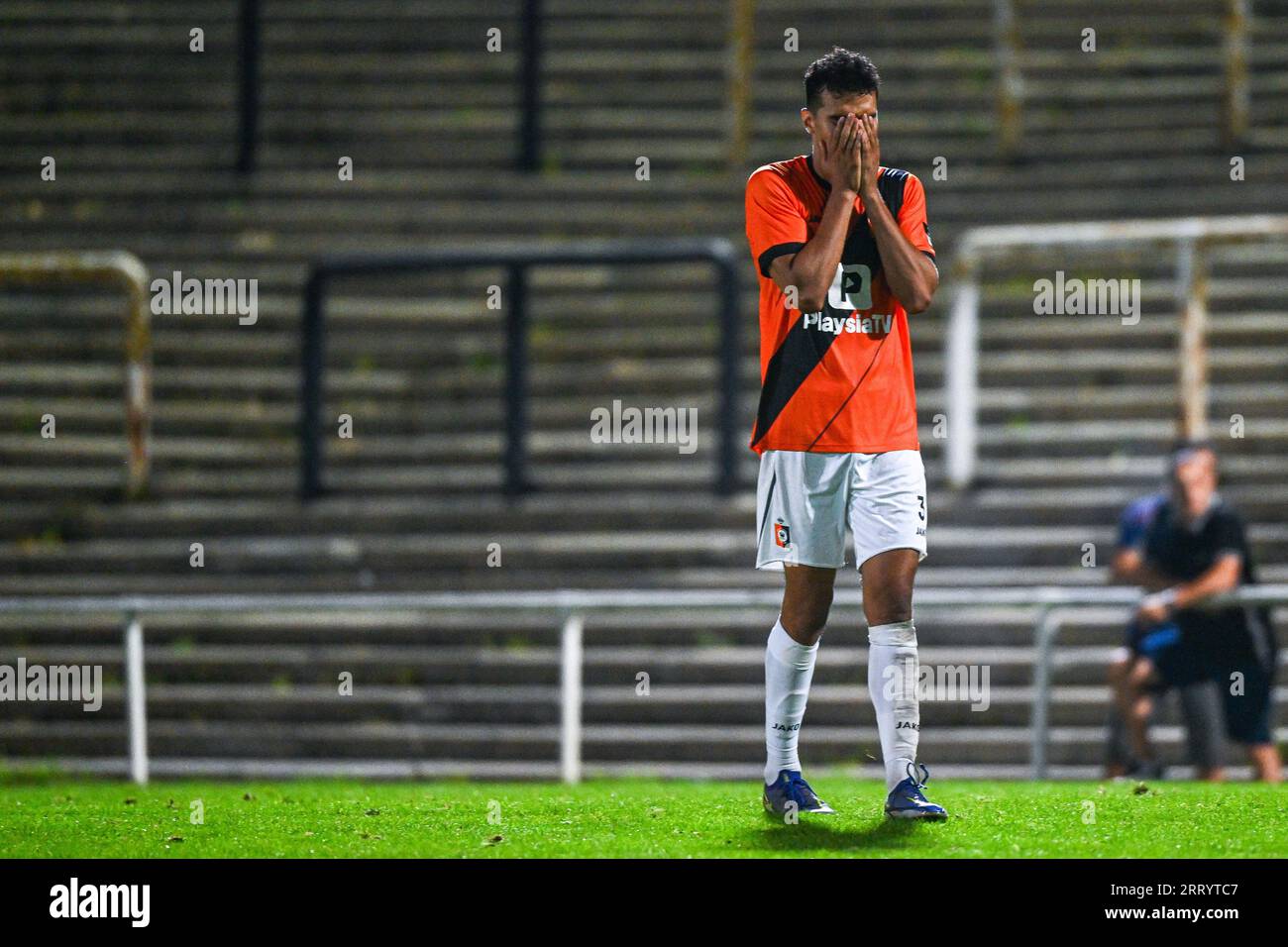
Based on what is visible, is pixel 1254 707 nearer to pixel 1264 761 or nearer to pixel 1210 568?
pixel 1264 761

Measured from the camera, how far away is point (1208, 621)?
9.85 meters

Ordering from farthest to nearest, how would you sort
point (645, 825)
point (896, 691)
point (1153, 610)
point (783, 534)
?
1. point (1153, 610)
2. point (645, 825)
3. point (783, 534)
4. point (896, 691)

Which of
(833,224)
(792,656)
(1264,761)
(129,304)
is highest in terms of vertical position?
(129,304)

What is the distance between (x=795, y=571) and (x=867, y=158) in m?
1.23

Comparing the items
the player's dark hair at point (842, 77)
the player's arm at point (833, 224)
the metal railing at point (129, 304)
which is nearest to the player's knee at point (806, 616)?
the player's arm at point (833, 224)

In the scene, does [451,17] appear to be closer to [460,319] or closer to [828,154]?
[460,319]

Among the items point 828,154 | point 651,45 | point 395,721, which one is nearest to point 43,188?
point 651,45

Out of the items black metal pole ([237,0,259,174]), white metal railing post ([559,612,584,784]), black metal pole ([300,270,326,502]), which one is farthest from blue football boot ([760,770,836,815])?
black metal pole ([237,0,259,174])

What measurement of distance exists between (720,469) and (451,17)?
20.4 feet

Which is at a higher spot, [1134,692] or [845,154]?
[845,154]

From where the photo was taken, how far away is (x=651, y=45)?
52.8ft

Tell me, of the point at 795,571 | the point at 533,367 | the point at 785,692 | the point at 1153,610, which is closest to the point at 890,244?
the point at 795,571

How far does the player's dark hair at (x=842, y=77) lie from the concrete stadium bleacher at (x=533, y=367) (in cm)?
501
